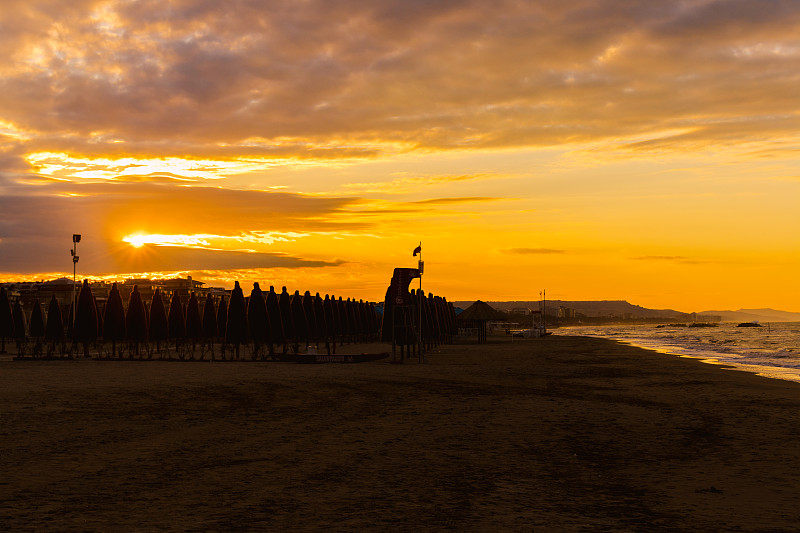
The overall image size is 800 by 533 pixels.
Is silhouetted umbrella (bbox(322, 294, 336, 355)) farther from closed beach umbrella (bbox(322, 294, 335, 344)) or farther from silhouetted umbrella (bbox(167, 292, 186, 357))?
silhouetted umbrella (bbox(167, 292, 186, 357))

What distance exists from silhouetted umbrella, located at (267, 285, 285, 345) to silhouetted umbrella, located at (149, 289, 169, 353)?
24.3 feet

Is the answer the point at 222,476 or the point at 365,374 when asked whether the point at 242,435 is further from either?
the point at 365,374

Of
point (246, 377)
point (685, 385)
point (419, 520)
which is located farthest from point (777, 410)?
point (246, 377)

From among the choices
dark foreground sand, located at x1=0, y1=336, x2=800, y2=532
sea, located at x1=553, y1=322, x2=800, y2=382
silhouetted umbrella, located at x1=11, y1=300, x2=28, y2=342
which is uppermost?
silhouetted umbrella, located at x1=11, y1=300, x2=28, y2=342

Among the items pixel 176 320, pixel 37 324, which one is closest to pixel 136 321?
pixel 176 320

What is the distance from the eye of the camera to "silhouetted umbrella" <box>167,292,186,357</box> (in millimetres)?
43062

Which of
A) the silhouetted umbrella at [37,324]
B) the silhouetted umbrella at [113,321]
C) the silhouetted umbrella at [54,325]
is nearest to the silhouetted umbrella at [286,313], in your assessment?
the silhouetted umbrella at [113,321]

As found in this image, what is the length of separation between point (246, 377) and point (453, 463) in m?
15.9

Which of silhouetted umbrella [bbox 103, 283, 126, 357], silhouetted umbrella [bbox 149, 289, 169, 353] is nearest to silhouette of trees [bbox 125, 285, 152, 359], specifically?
silhouetted umbrella [bbox 103, 283, 126, 357]

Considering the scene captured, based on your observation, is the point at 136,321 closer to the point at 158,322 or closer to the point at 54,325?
the point at 158,322

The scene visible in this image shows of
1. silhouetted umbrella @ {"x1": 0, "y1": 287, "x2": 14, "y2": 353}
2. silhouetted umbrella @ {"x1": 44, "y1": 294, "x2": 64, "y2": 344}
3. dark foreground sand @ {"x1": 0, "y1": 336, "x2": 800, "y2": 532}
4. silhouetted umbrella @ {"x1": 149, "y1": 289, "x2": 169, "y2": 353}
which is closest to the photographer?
dark foreground sand @ {"x1": 0, "y1": 336, "x2": 800, "y2": 532}

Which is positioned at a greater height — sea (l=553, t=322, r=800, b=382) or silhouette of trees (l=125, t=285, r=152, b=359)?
silhouette of trees (l=125, t=285, r=152, b=359)

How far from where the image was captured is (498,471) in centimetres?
1080

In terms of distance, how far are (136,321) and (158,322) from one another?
2745 mm
